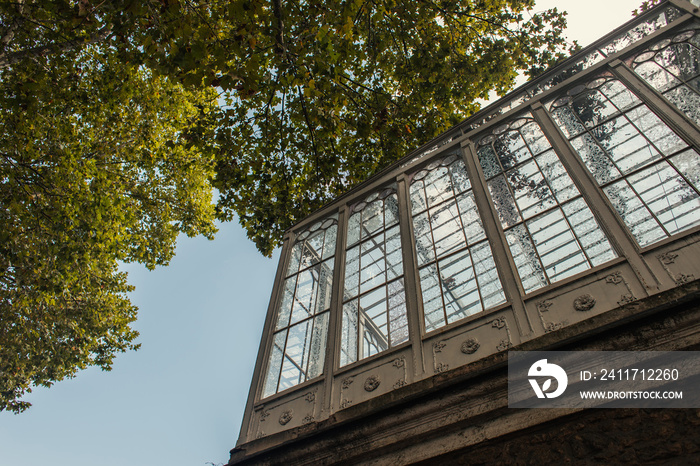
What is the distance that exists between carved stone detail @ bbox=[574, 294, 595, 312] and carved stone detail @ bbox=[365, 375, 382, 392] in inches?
74.5

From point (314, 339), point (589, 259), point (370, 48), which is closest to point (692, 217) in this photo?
point (589, 259)

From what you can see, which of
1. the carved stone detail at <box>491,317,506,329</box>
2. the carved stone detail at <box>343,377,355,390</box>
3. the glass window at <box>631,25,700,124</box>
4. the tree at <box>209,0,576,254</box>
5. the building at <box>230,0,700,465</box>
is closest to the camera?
the building at <box>230,0,700,465</box>

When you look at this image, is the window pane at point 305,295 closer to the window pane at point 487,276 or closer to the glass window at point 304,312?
the glass window at point 304,312

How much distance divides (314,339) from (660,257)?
3.47m

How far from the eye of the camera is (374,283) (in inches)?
199

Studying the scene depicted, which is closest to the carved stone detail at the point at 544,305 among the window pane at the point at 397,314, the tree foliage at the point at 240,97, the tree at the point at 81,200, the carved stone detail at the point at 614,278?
the carved stone detail at the point at 614,278

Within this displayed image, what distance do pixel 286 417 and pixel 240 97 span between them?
14.5 feet

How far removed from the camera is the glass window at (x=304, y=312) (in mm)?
4902

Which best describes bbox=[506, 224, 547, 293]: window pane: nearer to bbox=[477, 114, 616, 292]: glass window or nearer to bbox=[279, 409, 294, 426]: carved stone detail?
bbox=[477, 114, 616, 292]: glass window

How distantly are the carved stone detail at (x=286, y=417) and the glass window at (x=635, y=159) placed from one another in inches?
144

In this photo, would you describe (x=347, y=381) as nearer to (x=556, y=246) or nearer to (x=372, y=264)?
(x=372, y=264)

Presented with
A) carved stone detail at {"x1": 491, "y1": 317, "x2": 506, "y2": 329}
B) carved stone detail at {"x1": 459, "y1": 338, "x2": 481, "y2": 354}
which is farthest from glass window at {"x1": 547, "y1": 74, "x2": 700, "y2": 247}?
carved stone detail at {"x1": 459, "y1": 338, "x2": 481, "y2": 354}

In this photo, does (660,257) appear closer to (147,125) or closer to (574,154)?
(574,154)

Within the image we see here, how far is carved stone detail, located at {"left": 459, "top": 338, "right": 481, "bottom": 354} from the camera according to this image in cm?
379
